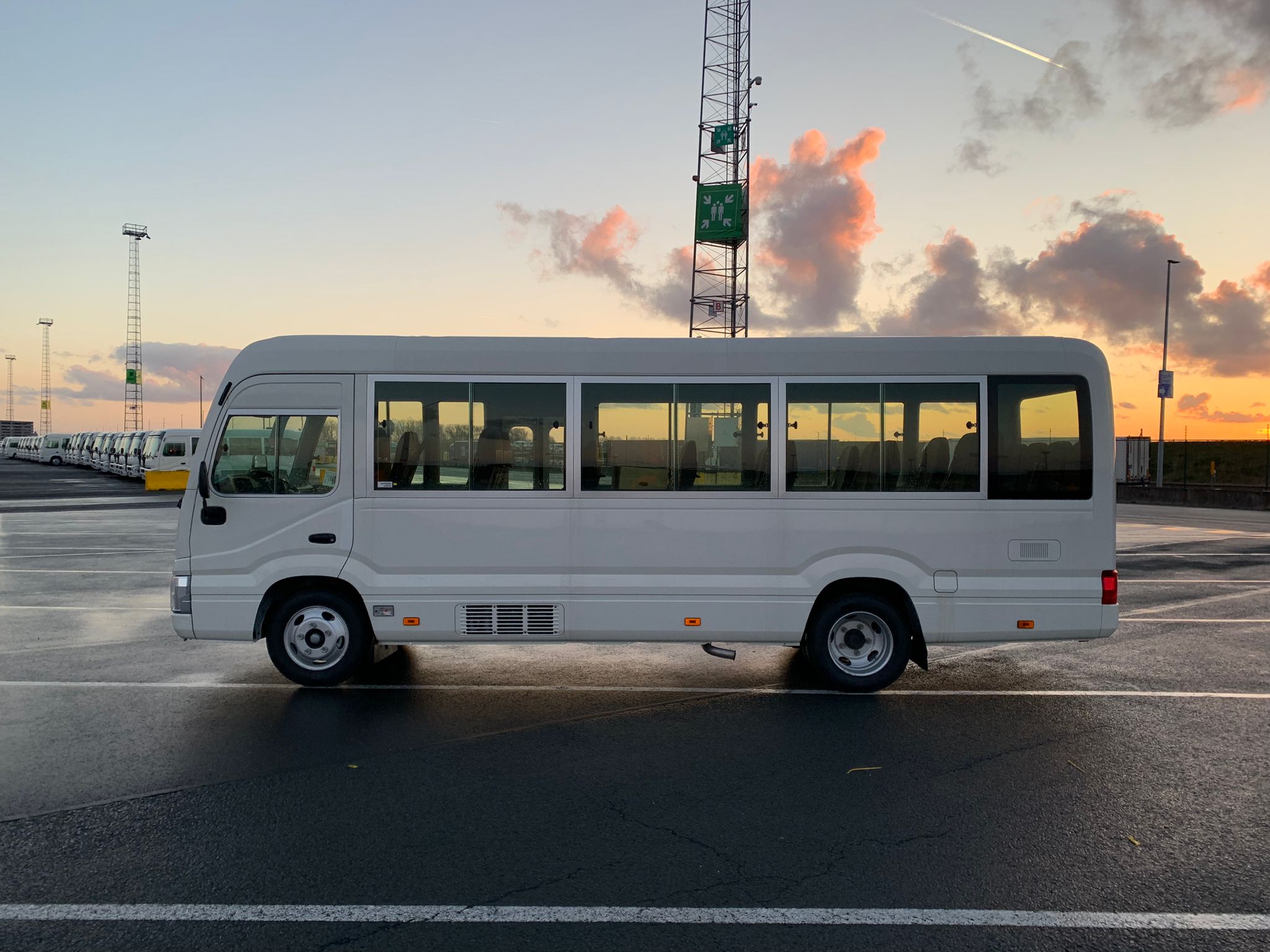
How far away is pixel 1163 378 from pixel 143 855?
1879 inches

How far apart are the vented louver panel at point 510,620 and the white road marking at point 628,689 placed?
502mm

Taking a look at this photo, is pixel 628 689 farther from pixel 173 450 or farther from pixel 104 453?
pixel 104 453

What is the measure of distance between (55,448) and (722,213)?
7445cm

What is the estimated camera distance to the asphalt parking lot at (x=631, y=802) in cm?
357

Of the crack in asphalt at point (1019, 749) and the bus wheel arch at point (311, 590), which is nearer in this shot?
the crack in asphalt at point (1019, 749)

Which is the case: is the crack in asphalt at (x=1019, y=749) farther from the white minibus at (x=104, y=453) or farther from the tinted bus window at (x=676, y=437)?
the white minibus at (x=104, y=453)

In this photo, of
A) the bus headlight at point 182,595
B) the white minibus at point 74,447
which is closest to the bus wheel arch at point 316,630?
the bus headlight at point 182,595

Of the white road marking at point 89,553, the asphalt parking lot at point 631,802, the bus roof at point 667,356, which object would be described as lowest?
the asphalt parking lot at point 631,802

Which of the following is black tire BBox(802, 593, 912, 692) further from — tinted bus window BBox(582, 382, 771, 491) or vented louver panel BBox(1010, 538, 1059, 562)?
Result: tinted bus window BBox(582, 382, 771, 491)

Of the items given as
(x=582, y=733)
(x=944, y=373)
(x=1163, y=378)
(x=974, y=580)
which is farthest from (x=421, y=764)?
(x=1163, y=378)

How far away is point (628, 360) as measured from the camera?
7.09 meters

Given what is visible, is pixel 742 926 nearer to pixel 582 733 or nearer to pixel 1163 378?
pixel 582 733

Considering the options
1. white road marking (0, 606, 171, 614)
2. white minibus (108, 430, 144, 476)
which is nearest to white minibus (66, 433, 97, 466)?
white minibus (108, 430, 144, 476)

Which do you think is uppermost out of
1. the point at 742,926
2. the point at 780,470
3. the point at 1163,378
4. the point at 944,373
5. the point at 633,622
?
the point at 1163,378
